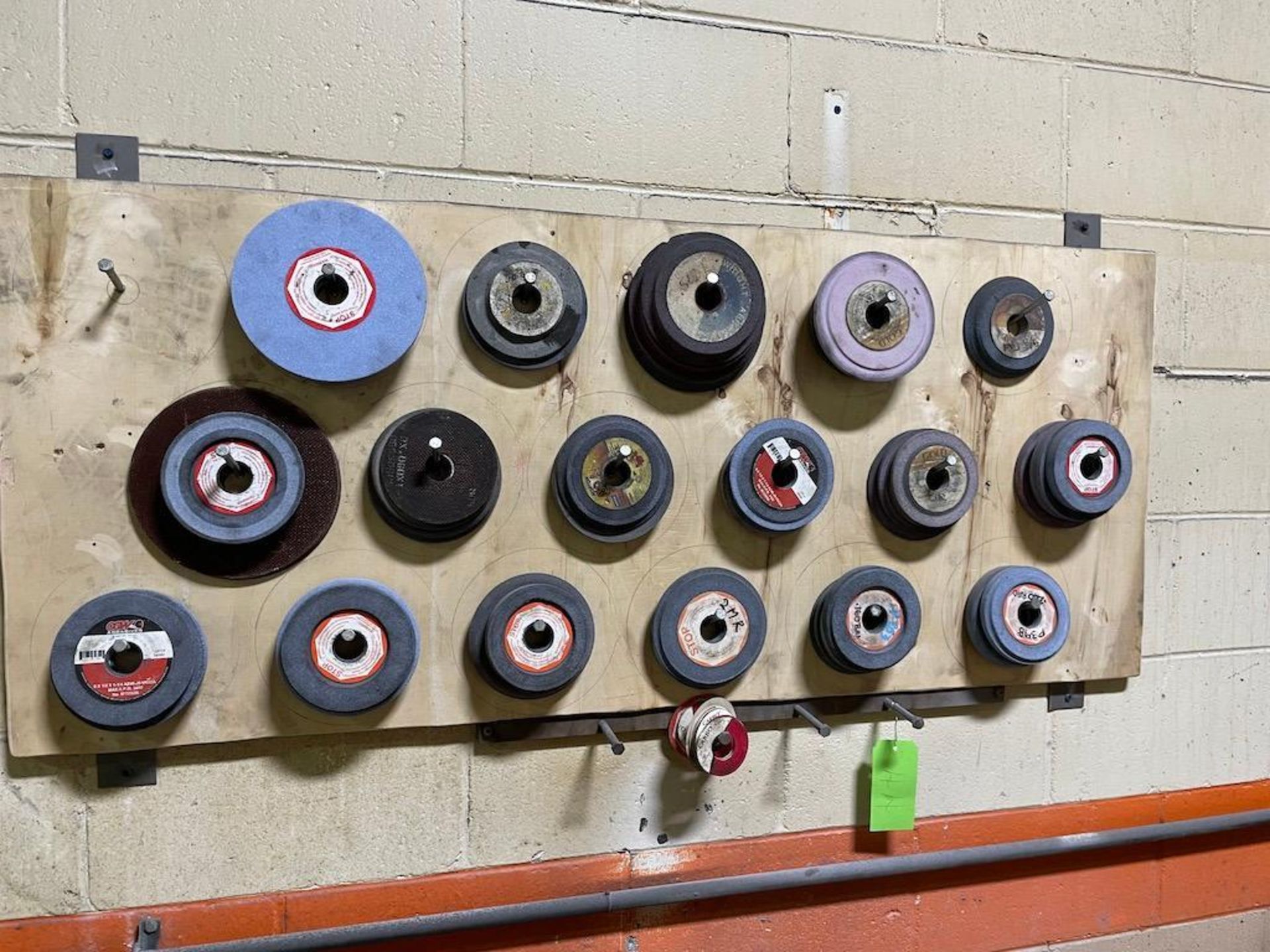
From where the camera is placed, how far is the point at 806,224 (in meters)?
1.38

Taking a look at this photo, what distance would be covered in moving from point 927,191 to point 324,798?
1238mm

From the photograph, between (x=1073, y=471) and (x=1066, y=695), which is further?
(x=1066, y=695)

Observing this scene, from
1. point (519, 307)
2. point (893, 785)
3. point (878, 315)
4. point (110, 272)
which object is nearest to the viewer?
point (110, 272)

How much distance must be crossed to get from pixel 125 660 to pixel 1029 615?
4.06ft

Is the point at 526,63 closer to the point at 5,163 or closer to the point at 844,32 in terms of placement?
the point at 844,32

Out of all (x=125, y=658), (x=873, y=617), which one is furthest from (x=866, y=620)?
(x=125, y=658)

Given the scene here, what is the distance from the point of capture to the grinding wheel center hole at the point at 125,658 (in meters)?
1.09

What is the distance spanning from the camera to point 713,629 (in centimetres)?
129

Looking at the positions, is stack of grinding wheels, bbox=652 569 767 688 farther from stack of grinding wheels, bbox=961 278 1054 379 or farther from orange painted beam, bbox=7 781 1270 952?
stack of grinding wheels, bbox=961 278 1054 379

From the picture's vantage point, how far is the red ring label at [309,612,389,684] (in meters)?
1.15

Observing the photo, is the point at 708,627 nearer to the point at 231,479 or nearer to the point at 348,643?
the point at 348,643

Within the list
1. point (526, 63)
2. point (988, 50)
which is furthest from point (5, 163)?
point (988, 50)

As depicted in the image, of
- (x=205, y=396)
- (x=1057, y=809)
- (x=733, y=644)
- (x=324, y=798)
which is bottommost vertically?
(x=1057, y=809)

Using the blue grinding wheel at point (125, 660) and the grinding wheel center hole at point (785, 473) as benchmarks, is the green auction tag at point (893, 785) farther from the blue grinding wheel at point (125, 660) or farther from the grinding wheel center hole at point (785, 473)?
the blue grinding wheel at point (125, 660)
